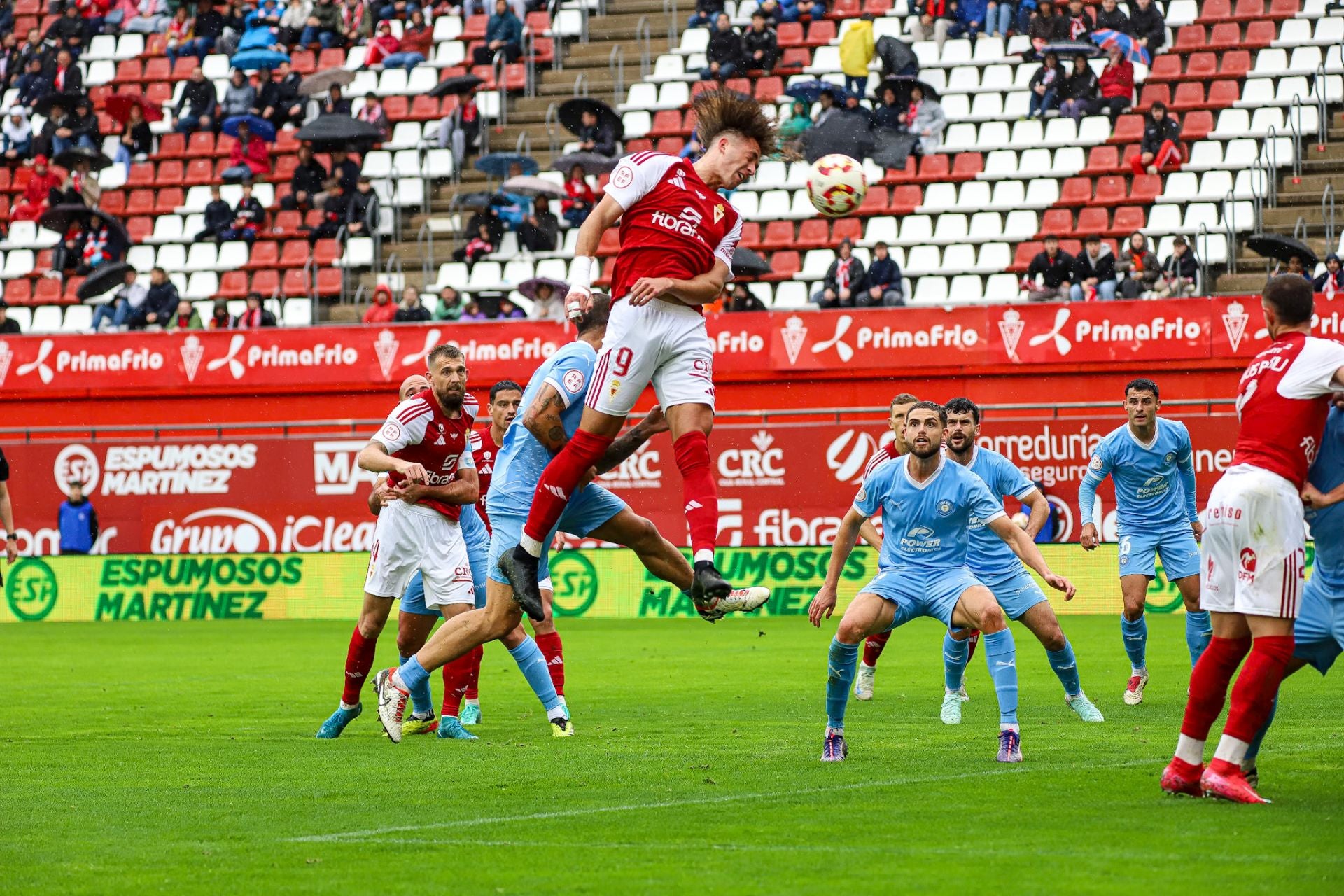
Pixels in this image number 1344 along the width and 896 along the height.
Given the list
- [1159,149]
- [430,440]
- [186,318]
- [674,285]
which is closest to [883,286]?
[1159,149]

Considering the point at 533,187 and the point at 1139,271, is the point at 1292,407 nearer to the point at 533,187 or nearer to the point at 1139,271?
the point at 1139,271

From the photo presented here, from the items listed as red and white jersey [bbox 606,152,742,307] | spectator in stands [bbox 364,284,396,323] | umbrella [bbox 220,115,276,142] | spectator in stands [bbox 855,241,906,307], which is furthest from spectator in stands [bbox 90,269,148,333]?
red and white jersey [bbox 606,152,742,307]

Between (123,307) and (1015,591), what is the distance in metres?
22.0

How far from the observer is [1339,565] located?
7773 millimetres

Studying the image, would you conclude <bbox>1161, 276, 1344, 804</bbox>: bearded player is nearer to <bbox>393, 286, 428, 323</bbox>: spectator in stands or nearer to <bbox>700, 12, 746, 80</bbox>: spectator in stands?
<bbox>393, 286, 428, 323</bbox>: spectator in stands

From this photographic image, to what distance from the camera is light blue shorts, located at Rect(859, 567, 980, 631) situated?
32.7 ft

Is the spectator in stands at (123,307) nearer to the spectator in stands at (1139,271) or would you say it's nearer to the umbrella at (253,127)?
the umbrella at (253,127)

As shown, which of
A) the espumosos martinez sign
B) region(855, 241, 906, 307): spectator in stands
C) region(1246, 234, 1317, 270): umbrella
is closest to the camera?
the espumosos martinez sign

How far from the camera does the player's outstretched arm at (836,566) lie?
9.63m

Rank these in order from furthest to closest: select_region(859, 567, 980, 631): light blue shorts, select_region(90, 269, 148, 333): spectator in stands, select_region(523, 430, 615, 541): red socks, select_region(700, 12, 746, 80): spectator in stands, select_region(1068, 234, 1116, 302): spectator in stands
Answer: select_region(700, 12, 746, 80): spectator in stands → select_region(90, 269, 148, 333): spectator in stands → select_region(1068, 234, 1116, 302): spectator in stands → select_region(859, 567, 980, 631): light blue shorts → select_region(523, 430, 615, 541): red socks

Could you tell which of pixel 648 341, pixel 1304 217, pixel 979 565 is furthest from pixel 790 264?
pixel 648 341

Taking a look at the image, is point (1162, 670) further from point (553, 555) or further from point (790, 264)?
point (790, 264)

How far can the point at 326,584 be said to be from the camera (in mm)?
25297

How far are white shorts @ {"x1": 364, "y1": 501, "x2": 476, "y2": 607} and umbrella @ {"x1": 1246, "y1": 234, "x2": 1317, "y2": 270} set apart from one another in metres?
15.7
